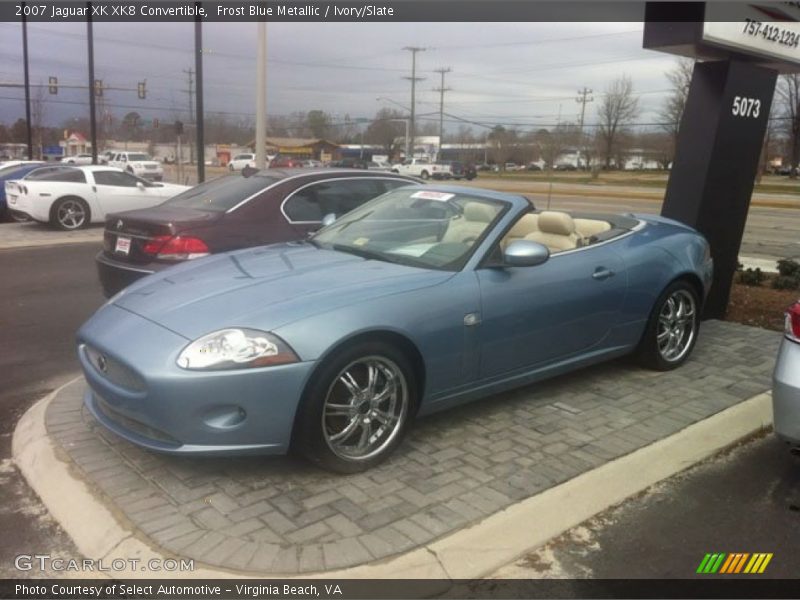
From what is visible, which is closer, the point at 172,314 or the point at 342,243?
the point at 172,314

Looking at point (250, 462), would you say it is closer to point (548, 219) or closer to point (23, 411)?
point (23, 411)

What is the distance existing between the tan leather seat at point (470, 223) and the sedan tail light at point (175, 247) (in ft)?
7.74

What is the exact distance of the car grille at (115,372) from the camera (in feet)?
10.7

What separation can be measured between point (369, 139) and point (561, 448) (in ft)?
328

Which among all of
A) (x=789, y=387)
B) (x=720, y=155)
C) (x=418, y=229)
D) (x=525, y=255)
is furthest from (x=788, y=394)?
(x=720, y=155)

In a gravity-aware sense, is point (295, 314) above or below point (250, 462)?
above

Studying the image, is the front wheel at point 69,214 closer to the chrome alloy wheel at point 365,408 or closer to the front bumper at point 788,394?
the chrome alloy wheel at point 365,408

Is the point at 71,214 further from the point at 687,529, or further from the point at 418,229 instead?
the point at 687,529

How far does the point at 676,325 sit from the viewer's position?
17.7ft

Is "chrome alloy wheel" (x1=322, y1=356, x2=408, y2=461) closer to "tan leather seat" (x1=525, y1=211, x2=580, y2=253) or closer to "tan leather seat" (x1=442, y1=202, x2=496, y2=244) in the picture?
"tan leather seat" (x1=442, y1=202, x2=496, y2=244)

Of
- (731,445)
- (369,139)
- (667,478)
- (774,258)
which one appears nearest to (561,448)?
(667,478)

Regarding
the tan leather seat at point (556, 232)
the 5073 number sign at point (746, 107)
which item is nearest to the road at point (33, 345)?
the tan leather seat at point (556, 232)

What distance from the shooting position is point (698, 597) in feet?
9.12

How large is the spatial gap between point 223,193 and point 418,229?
8.81 ft
